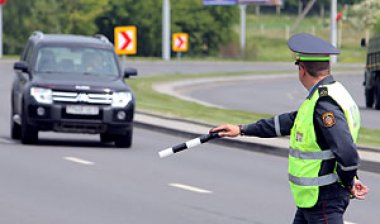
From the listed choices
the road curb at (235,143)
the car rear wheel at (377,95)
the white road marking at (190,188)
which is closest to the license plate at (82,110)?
the road curb at (235,143)

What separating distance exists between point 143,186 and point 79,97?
5801 millimetres

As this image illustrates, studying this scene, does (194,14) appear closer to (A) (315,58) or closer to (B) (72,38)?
(B) (72,38)

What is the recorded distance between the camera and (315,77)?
22.9 ft

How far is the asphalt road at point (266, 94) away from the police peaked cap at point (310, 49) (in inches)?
870

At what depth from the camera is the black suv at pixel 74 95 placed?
68.2 feet

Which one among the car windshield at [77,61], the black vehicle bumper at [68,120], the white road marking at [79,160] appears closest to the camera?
the white road marking at [79,160]

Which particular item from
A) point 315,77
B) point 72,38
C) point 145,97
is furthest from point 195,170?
point 145,97

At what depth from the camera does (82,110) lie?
20844mm

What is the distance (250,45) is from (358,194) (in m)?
93.3

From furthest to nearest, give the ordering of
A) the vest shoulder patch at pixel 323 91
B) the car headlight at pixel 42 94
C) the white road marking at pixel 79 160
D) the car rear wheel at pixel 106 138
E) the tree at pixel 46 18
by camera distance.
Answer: the tree at pixel 46 18 → the car rear wheel at pixel 106 138 → the car headlight at pixel 42 94 → the white road marking at pixel 79 160 → the vest shoulder patch at pixel 323 91

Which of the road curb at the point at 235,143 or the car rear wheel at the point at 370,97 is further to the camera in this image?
the car rear wheel at the point at 370,97

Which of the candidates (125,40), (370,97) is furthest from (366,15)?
(125,40)

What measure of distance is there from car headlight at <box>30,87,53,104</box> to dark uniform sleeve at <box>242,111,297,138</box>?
533 inches

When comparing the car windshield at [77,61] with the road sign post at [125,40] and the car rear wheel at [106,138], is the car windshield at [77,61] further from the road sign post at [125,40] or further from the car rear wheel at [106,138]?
the road sign post at [125,40]
